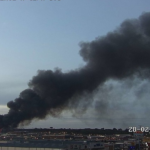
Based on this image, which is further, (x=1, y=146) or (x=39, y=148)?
(x=1, y=146)

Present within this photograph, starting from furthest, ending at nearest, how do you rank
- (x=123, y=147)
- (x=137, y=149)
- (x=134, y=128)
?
1. (x=134, y=128)
2. (x=123, y=147)
3. (x=137, y=149)

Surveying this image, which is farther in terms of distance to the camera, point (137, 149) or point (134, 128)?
point (134, 128)

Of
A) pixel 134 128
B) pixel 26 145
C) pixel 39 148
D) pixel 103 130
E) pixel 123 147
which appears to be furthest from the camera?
pixel 103 130

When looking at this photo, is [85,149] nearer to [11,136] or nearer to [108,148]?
[108,148]

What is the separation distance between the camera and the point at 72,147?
4131cm

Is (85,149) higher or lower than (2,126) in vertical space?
lower

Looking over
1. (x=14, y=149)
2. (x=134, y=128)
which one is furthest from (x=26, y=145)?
(x=134, y=128)

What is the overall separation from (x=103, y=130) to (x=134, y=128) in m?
73.9

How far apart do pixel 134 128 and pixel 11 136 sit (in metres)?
23.6

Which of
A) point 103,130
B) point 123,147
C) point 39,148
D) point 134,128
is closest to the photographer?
point 39,148

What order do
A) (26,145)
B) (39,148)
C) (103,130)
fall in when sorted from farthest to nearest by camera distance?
(103,130) < (26,145) < (39,148)

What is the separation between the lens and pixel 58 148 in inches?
1625

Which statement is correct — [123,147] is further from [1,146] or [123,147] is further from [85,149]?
[1,146]

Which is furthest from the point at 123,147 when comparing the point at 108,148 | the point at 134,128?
the point at 134,128
